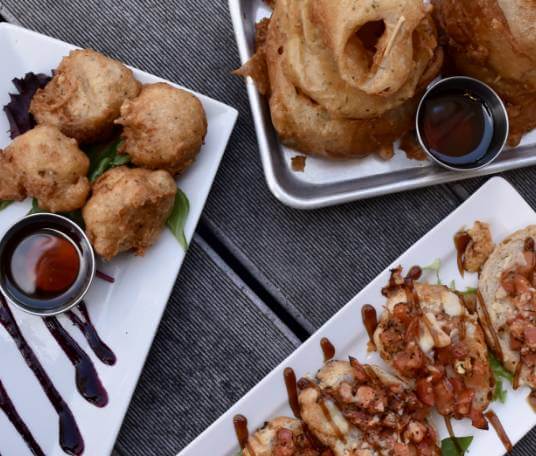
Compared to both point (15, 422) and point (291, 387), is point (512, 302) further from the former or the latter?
point (15, 422)

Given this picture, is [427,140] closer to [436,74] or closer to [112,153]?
[436,74]

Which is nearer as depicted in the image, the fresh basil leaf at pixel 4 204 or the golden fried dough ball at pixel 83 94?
the golden fried dough ball at pixel 83 94

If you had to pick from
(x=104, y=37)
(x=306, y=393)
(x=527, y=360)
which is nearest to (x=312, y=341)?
(x=306, y=393)

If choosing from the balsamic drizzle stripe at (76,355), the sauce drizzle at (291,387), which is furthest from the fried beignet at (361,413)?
the balsamic drizzle stripe at (76,355)

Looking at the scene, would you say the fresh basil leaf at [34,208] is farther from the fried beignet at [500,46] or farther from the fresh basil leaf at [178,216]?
the fried beignet at [500,46]

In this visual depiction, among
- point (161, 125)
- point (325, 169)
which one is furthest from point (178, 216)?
point (325, 169)
